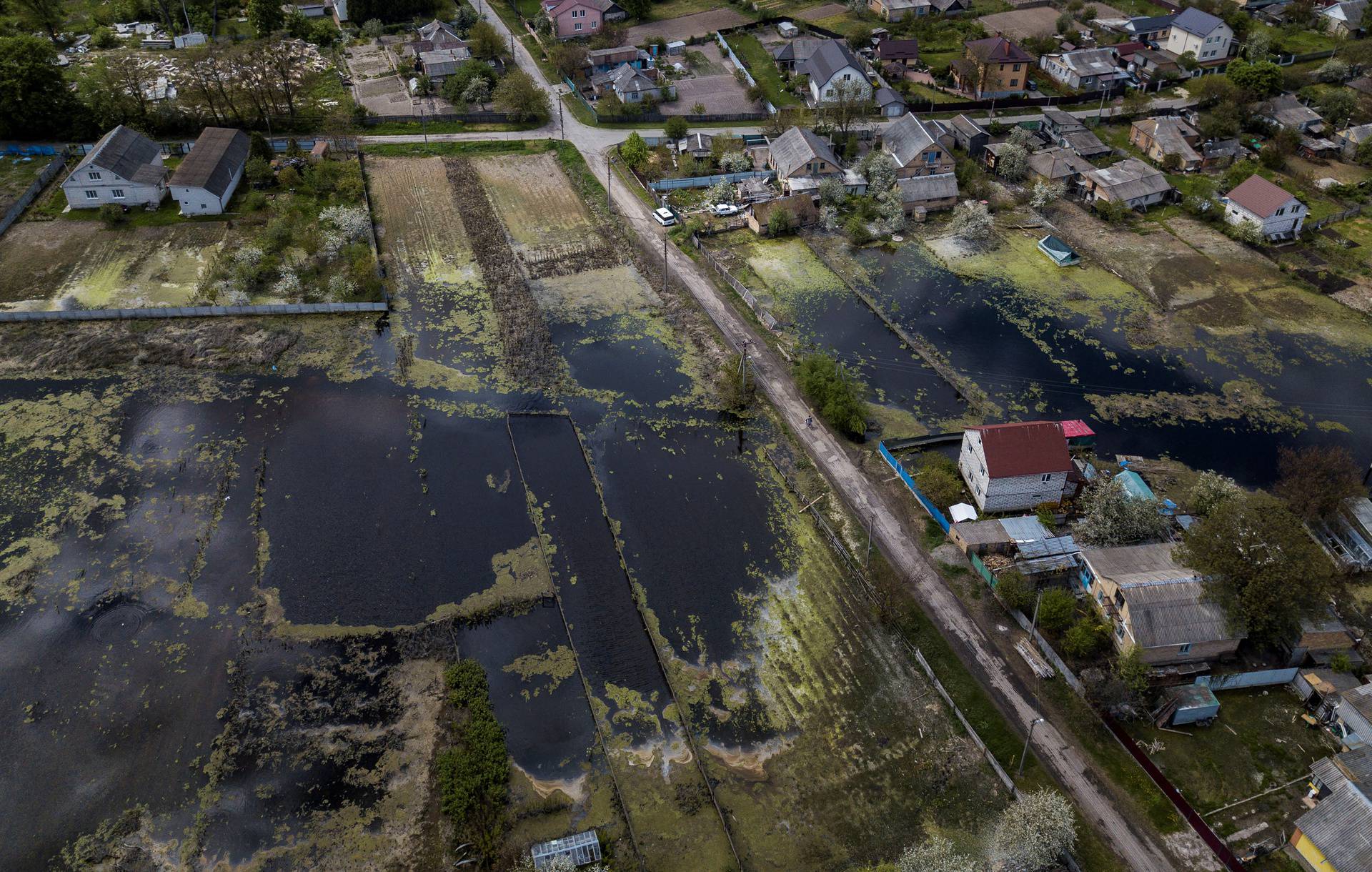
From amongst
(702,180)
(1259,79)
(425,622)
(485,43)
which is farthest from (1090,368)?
(485,43)

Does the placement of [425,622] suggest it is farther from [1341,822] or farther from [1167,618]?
[1341,822]

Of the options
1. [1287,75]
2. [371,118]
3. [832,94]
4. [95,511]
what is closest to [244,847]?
[95,511]

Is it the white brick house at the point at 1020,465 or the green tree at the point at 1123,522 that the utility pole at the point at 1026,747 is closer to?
the green tree at the point at 1123,522

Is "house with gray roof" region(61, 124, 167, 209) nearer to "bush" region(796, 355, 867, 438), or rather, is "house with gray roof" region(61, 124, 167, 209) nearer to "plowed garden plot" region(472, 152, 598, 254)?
"plowed garden plot" region(472, 152, 598, 254)

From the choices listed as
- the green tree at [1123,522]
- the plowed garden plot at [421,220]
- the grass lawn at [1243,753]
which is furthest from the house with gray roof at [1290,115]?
the plowed garden plot at [421,220]

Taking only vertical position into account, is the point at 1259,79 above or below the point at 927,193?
above

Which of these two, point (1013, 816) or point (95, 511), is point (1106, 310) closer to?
point (1013, 816)

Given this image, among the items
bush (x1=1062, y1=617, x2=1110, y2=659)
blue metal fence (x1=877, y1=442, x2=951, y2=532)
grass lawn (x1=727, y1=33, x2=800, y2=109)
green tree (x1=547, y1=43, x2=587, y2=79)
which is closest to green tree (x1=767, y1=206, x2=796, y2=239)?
grass lawn (x1=727, y1=33, x2=800, y2=109)

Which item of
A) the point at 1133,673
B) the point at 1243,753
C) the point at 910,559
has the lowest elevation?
the point at 1243,753
